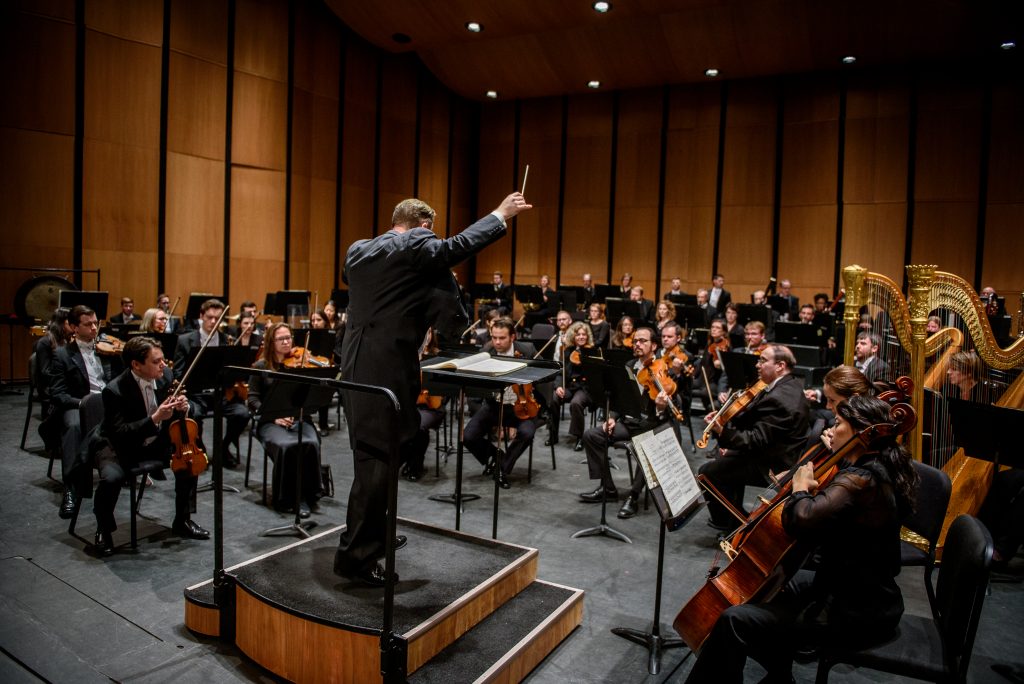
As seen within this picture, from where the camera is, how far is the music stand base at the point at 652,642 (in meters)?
3.02

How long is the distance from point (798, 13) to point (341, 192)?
27.2 feet

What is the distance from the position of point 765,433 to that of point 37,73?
9924 mm

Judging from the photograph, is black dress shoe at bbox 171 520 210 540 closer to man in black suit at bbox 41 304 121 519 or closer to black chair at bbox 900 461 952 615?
man in black suit at bbox 41 304 121 519

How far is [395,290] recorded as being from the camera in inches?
109

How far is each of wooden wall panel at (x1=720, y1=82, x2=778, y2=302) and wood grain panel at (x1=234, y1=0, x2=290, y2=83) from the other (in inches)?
323

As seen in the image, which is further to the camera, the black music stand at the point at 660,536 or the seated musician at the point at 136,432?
the seated musician at the point at 136,432

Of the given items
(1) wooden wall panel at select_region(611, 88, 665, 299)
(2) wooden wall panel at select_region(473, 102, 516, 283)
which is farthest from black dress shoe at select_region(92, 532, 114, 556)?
(2) wooden wall panel at select_region(473, 102, 516, 283)

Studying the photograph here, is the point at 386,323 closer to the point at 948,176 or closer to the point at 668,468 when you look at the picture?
the point at 668,468

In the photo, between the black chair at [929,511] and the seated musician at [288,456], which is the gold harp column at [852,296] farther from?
the seated musician at [288,456]

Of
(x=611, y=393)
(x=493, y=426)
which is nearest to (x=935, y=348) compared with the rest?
(x=611, y=393)

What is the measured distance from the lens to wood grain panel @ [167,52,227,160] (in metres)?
10.3

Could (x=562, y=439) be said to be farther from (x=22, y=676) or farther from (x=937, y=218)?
(x=937, y=218)

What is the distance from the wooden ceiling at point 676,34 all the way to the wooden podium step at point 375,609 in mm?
9982

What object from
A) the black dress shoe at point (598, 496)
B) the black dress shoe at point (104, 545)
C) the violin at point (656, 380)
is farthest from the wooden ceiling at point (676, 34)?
the black dress shoe at point (104, 545)
